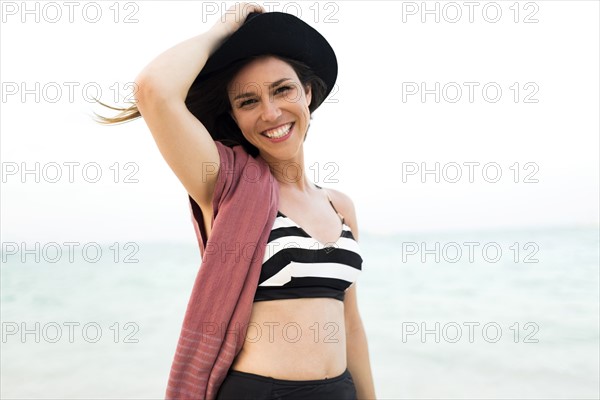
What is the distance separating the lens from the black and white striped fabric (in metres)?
1.51

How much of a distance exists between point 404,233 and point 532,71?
3894mm

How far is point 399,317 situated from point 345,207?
568 centimetres

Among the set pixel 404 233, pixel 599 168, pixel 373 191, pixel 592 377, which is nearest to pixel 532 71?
pixel 599 168

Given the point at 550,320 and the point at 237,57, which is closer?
the point at 237,57

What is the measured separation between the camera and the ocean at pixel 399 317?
5.02m

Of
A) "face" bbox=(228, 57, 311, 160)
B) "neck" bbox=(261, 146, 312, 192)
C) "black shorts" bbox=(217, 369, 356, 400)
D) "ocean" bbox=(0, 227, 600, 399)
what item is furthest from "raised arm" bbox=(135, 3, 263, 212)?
"ocean" bbox=(0, 227, 600, 399)

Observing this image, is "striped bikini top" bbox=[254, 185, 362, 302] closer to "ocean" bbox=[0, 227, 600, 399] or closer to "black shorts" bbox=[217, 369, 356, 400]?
"black shorts" bbox=[217, 369, 356, 400]

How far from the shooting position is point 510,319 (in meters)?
7.21

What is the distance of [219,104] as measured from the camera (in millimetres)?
1695

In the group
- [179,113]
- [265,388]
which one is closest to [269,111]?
[179,113]

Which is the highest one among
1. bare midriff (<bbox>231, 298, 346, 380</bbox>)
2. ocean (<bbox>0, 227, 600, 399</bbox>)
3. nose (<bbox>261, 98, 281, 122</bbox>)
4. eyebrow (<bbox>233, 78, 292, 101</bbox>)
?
eyebrow (<bbox>233, 78, 292, 101</bbox>)

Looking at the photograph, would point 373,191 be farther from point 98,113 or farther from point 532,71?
point 98,113

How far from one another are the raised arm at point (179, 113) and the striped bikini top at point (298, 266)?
8.1 inches

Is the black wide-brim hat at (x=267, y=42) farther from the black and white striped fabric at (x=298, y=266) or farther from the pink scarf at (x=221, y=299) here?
the black and white striped fabric at (x=298, y=266)
